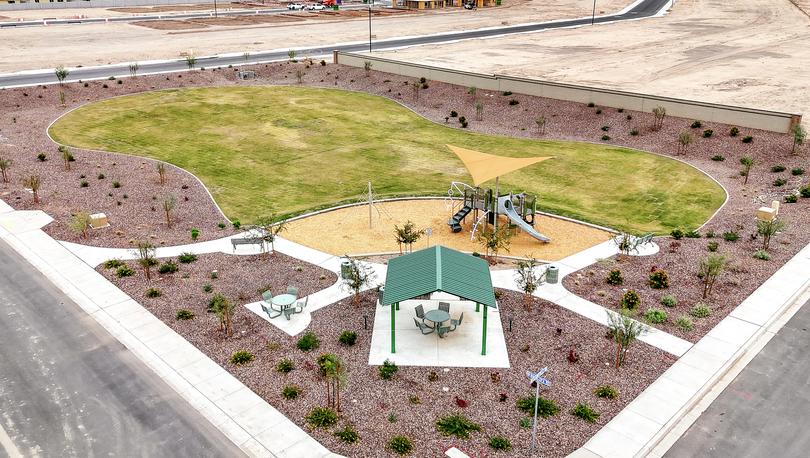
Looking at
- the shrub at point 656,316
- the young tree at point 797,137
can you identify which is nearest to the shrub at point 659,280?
the shrub at point 656,316

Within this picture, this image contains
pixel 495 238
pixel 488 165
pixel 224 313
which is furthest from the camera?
pixel 488 165

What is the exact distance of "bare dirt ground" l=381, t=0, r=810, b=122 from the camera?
5688cm

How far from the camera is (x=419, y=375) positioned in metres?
18.9

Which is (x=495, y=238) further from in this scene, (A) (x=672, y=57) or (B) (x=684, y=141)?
(A) (x=672, y=57)

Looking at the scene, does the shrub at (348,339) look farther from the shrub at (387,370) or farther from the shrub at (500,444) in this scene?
the shrub at (500,444)

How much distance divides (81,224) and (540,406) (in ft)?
76.0

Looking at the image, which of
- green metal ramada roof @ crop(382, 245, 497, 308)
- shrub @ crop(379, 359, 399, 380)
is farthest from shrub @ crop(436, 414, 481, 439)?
green metal ramada roof @ crop(382, 245, 497, 308)

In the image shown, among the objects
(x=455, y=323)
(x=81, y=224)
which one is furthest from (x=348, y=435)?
(x=81, y=224)

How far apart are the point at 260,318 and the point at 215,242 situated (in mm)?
7945

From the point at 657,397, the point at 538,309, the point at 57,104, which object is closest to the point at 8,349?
the point at 538,309

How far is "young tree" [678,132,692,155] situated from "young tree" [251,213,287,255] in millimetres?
28483

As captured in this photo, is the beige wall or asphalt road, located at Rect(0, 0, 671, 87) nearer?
the beige wall

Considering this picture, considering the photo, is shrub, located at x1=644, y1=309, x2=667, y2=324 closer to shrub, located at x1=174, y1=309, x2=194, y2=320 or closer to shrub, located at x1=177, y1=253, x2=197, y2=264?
shrub, located at x1=174, y1=309, x2=194, y2=320

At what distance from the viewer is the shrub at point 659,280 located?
24000 mm
